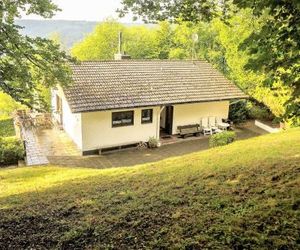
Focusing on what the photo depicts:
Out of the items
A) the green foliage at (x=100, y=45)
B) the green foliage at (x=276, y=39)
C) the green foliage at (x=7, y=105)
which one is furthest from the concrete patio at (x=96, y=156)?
the green foliage at (x=100, y=45)

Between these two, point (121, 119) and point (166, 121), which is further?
point (166, 121)

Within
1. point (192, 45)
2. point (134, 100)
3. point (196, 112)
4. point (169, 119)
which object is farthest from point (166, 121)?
point (192, 45)

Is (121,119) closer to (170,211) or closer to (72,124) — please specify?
(72,124)

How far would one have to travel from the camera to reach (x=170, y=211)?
5.84m

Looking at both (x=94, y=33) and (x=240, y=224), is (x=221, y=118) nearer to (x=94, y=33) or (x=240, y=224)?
(x=240, y=224)

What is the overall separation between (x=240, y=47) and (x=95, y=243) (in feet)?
10.9

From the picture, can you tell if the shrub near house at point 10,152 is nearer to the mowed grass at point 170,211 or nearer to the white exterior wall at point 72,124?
the white exterior wall at point 72,124

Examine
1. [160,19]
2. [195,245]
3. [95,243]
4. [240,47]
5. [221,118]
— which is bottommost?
[221,118]

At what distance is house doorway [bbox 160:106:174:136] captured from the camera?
829 inches

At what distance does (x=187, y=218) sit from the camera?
5340 mm

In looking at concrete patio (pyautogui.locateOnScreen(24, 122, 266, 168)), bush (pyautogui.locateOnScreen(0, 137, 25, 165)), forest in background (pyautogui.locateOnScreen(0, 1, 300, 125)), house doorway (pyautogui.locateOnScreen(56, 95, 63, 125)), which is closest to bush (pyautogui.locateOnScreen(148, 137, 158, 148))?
concrete patio (pyautogui.locateOnScreen(24, 122, 266, 168))

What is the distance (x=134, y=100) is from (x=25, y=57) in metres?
8.62

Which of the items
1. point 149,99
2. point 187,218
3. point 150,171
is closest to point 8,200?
point 150,171

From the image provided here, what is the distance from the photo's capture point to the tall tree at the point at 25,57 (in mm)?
9891
